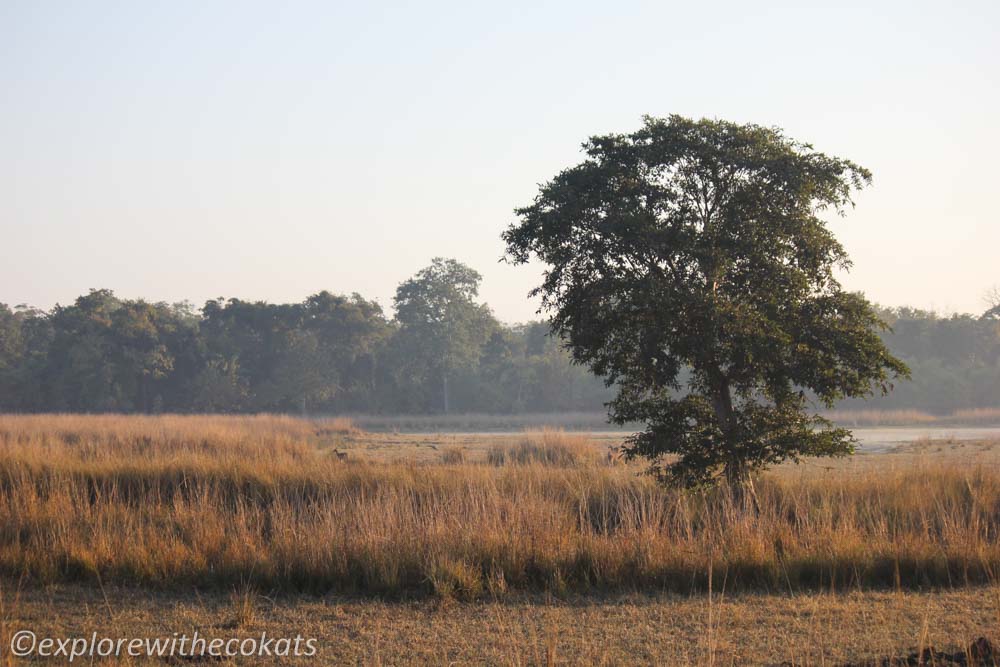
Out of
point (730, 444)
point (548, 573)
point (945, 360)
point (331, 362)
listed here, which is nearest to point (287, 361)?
point (331, 362)

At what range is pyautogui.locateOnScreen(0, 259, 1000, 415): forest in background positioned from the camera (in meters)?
55.4

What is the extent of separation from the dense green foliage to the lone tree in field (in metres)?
40.3

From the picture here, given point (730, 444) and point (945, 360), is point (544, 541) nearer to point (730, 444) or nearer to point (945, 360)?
point (730, 444)

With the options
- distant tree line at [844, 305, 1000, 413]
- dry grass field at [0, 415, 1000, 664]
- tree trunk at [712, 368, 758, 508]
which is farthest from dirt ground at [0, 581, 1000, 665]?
distant tree line at [844, 305, 1000, 413]

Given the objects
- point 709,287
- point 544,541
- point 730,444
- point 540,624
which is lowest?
point 540,624

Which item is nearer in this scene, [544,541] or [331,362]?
[544,541]

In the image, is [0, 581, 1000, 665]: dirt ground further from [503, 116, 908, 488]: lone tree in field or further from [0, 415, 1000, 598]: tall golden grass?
[503, 116, 908, 488]: lone tree in field

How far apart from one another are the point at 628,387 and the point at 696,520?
90.2 inches

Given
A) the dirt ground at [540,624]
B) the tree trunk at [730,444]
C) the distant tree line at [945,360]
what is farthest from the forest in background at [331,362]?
the dirt ground at [540,624]

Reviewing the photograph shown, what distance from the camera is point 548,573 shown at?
29.8 feet

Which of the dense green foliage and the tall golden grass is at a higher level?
the dense green foliage

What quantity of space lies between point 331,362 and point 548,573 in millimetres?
54787

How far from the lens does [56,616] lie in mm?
7727

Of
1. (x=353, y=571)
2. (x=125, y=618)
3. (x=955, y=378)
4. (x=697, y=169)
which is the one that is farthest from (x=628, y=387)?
(x=955, y=378)
